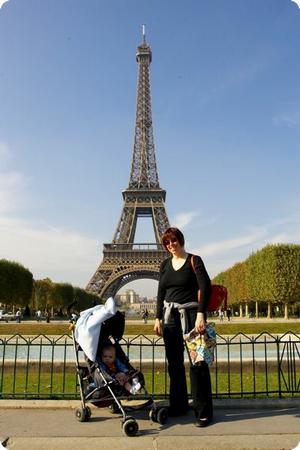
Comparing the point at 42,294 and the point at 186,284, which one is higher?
the point at 42,294

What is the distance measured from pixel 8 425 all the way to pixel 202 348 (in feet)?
7.02

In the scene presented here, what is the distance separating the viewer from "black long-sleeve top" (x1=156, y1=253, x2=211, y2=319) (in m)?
4.99

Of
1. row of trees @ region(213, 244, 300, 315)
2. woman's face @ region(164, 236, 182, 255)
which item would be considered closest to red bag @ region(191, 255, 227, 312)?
woman's face @ region(164, 236, 182, 255)

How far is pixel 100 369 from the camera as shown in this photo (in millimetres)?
5047

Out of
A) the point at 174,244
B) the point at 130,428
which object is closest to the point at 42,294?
the point at 174,244

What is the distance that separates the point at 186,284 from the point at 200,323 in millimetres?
495

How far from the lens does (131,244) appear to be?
69250 mm

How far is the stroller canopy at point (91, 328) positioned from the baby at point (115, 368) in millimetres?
182

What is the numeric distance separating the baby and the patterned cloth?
0.65 m

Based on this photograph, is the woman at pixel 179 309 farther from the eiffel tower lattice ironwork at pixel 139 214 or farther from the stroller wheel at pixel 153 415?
the eiffel tower lattice ironwork at pixel 139 214

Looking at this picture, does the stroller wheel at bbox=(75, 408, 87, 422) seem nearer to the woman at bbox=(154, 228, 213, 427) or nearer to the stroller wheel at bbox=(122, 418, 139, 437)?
the stroller wheel at bbox=(122, 418, 139, 437)

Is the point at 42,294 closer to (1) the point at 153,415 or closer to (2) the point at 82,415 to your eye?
(2) the point at 82,415

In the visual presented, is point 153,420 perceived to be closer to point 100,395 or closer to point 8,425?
point 100,395

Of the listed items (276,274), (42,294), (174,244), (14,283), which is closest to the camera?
(174,244)
